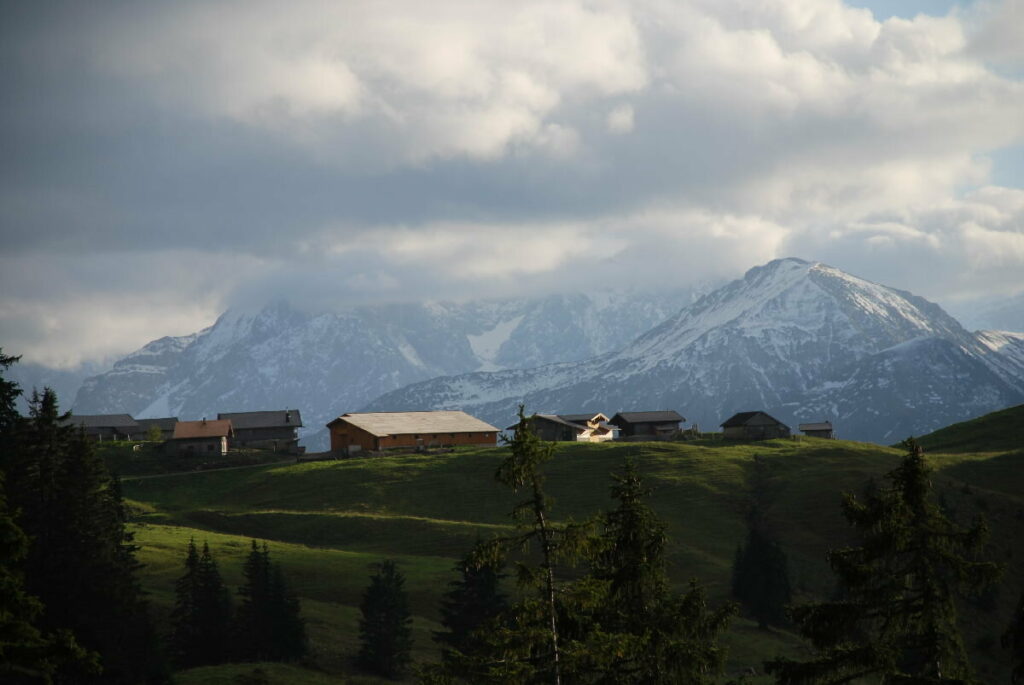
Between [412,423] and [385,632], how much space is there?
9921 cm

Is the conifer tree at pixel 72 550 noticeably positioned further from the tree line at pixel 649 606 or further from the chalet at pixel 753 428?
the chalet at pixel 753 428

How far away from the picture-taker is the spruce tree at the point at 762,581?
85.0 metres

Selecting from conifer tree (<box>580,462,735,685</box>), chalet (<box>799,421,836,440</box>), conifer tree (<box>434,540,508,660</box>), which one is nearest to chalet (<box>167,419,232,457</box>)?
conifer tree (<box>434,540,508,660</box>)

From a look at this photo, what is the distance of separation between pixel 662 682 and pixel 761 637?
58.3 meters

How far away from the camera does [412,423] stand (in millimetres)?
166625

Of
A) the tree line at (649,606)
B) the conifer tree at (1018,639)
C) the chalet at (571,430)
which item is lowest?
the conifer tree at (1018,639)

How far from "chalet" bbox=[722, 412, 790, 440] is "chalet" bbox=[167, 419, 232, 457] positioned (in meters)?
75.5

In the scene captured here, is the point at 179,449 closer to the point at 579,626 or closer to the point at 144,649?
the point at 144,649

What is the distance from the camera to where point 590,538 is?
22.7 metres

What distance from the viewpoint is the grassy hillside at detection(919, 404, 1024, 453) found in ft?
488

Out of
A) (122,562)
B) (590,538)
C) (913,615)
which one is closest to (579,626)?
(590,538)

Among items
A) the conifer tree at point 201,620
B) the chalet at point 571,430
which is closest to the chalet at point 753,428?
the chalet at point 571,430

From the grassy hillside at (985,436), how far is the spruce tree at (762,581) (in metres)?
69.0

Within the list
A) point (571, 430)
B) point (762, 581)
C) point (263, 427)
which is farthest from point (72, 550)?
point (263, 427)
